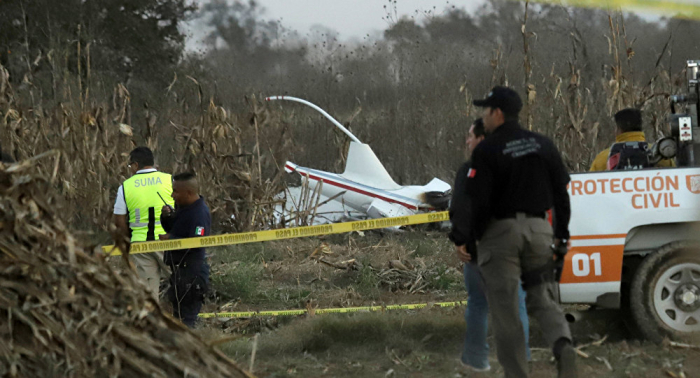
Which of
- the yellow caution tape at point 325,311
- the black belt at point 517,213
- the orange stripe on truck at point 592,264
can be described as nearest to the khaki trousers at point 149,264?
the yellow caution tape at point 325,311

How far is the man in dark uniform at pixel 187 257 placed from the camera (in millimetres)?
7965

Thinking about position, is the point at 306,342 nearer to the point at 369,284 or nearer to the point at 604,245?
the point at 604,245

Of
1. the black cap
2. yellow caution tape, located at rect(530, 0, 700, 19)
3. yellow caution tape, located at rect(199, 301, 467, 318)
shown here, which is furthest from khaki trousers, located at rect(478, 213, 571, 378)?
yellow caution tape, located at rect(530, 0, 700, 19)

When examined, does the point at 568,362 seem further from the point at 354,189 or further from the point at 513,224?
the point at 354,189

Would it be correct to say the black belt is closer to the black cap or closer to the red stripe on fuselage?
the black cap

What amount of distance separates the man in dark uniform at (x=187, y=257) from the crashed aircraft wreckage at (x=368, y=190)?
5358 millimetres

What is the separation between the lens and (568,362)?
503cm

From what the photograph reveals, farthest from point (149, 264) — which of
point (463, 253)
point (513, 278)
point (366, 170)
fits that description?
point (366, 170)

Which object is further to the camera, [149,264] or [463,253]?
[149,264]

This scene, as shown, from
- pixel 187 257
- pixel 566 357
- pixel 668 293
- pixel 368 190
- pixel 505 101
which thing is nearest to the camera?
pixel 566 357

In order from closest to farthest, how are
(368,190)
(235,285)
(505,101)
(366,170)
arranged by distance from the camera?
(505,101)
(235,285)
(368,190)
(366,170)

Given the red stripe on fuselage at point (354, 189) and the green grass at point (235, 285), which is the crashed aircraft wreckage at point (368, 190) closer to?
the red stripe on fuselage at point (354, 189)

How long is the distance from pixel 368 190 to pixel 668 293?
801cm

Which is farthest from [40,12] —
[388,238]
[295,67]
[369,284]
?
[369,284]
